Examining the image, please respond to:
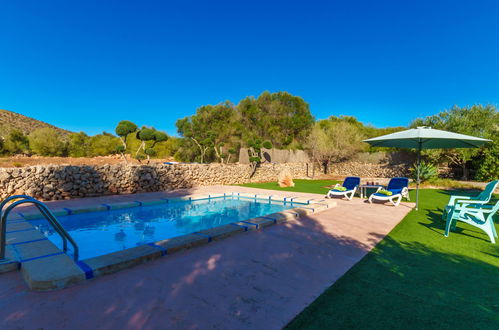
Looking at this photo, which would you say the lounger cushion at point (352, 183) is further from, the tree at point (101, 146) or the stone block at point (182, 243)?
the tree at point (101, 146)

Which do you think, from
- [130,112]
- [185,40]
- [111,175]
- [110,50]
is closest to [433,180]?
[111,175]

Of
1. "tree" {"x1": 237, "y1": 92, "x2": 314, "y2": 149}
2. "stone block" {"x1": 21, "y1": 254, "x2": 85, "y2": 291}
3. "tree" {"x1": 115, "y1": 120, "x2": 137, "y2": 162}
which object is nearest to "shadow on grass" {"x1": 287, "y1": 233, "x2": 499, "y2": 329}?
"stone block" {"x1": 21, "y1": 254, "x2": 85, "y2": 291}

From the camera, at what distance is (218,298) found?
228 cm

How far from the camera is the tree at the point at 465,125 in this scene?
14739 mm

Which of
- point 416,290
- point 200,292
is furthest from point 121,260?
point 416,290

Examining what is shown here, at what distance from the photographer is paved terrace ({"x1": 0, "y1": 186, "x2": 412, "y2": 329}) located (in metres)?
1.95

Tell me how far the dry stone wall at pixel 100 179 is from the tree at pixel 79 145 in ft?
69.9

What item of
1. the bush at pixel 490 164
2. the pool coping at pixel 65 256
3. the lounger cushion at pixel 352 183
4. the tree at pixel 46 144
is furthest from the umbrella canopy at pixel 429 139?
the tree at pixel 46 144

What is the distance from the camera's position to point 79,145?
1099 inches

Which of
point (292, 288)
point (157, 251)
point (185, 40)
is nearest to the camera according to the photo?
point (292, 288)

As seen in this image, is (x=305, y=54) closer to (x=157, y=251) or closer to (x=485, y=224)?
(x=485, y=224)

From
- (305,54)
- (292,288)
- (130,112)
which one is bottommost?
(292,288)

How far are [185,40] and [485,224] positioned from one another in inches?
890

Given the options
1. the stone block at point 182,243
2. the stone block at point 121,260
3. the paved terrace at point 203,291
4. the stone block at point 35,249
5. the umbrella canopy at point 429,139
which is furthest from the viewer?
the umbrella canopy at point 429,139
